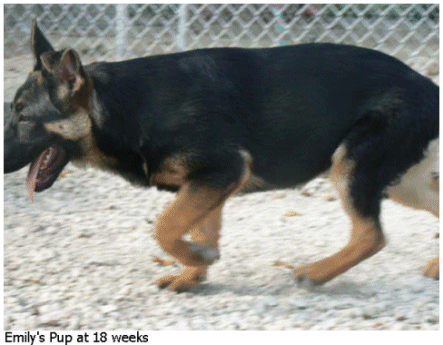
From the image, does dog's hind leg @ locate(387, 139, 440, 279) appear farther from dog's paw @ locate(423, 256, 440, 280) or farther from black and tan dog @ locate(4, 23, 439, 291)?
black and tan dog @ locate(4, 23, 439, 291)

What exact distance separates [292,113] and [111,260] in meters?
1.40

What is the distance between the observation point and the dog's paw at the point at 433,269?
150 inches

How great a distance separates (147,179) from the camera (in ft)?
11.9

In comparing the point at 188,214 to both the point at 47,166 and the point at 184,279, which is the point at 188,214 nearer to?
the point at 184,279

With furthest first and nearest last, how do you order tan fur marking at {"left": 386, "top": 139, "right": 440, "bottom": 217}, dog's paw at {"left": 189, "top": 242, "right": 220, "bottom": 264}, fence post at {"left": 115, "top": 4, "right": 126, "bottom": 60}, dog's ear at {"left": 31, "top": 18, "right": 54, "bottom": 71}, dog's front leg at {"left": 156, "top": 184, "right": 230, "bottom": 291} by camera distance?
fence post at {"left": 115, "top": 4, "right": 126, "bottom": 60}, tan fur marking at {"left": 386, "top": 139, "right": 440, "bottom": 217}, dog's ear at {"left": 31, "top": 18, "right": 54, "bottom": 71}, dog's paw at {"left": 189, "top": 242, "right": 220, "bottom": 264}, dog's front leg at {"left": 156, "top": 184, "right": 230, "bottom": 291}

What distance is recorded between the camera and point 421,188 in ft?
13.1

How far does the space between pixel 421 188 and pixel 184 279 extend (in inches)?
53.7

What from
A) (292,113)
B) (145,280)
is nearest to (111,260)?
(145,280)

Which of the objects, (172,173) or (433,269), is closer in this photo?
(172,173)

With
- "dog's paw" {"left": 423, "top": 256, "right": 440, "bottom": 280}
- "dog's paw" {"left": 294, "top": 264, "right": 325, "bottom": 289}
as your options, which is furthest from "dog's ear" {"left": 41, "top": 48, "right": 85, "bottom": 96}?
"dog's paw" {"left": 423, "top": 256, "right": 440, "bottom": 280}

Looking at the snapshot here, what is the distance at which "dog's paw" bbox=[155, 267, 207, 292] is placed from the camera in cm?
375

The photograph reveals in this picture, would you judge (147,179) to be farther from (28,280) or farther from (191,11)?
(191,11)

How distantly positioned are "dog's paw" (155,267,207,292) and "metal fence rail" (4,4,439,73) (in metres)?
3.41

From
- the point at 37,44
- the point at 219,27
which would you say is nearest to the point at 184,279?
the point at 37,44
